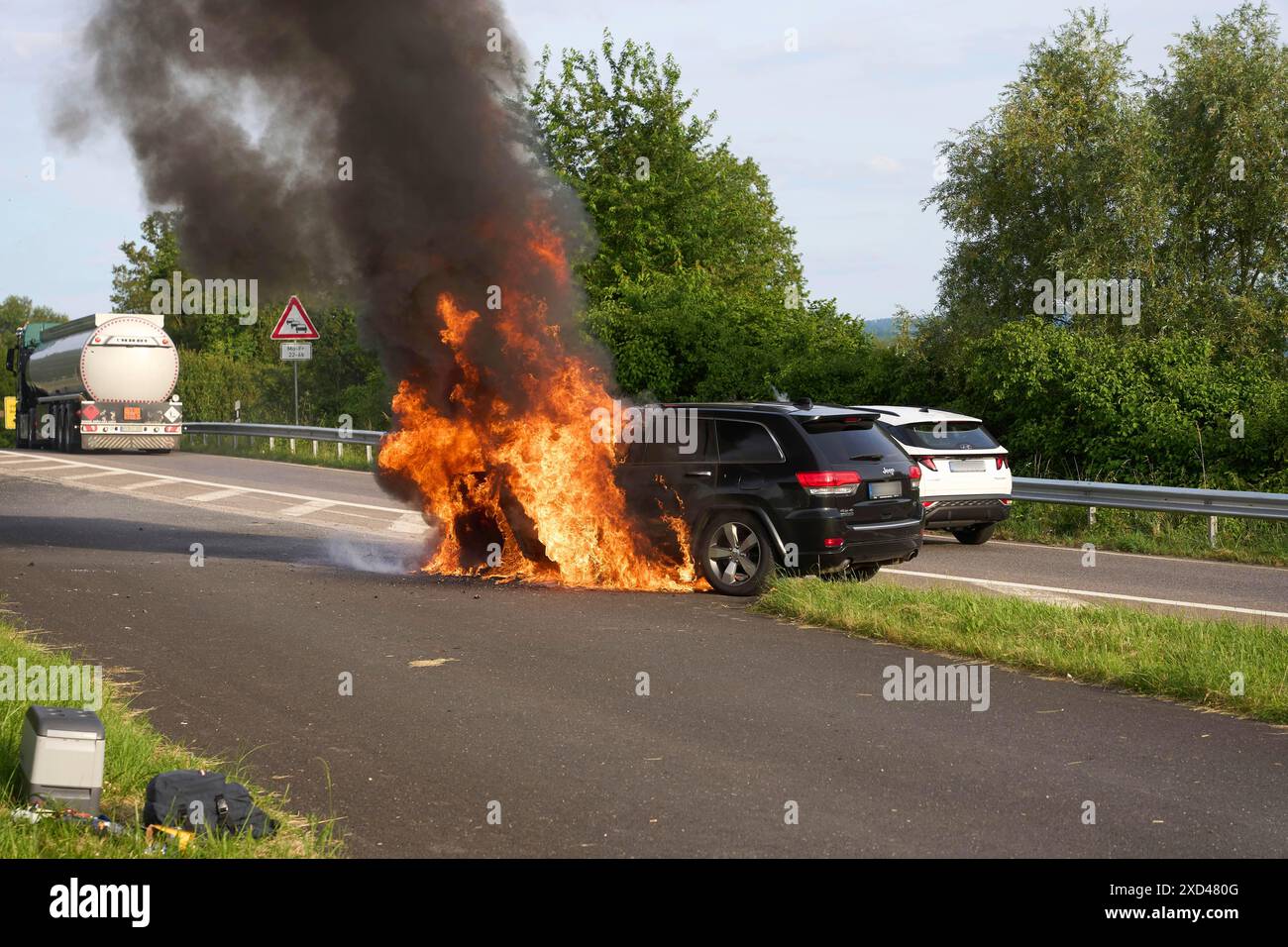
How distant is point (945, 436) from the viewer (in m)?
16.1

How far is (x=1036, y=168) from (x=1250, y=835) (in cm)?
2407

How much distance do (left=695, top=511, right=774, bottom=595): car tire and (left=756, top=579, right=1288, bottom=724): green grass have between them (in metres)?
0.45

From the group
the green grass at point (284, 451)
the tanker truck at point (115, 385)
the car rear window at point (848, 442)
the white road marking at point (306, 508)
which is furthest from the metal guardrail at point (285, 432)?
the car rear window at point (848, 442)

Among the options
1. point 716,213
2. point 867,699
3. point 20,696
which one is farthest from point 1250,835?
point 716,213

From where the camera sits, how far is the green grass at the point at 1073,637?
7.99 metres

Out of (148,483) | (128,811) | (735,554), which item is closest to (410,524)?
(735,554)

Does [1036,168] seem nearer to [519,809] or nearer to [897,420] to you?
[897,420]

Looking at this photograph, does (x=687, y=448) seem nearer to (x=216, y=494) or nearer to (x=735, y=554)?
(x=735, y=554)

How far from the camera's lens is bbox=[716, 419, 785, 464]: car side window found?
12023 millimetres

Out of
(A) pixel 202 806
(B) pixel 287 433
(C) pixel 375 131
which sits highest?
(C) pixel 375 131

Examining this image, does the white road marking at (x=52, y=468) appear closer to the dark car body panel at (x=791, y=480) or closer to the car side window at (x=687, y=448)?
the car side window at (x=687, y=448)

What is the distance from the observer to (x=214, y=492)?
22.9 meters

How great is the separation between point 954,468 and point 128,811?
11.8 metres

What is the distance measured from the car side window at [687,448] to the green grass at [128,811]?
591 centimetres
